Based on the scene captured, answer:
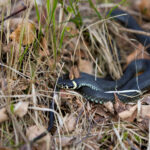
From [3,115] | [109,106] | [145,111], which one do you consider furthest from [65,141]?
[145,111]

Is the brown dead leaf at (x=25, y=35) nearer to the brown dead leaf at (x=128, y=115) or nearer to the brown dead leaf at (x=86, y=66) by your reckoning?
the brown dead leaf at (x=86, y=66)

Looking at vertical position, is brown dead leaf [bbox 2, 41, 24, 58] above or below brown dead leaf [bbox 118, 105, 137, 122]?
above

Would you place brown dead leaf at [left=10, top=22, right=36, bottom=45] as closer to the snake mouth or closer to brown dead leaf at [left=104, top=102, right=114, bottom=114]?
the snake mouth

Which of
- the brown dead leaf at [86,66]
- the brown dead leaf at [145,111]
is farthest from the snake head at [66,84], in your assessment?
the brown dead leaf at [145,111]

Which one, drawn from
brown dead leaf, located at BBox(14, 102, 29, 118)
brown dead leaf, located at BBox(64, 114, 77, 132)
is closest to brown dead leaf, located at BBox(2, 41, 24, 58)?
brown dead leaf, located at BBox(14, 102, 29, 118)

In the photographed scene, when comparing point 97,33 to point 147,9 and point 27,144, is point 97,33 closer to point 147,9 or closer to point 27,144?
point 147,9

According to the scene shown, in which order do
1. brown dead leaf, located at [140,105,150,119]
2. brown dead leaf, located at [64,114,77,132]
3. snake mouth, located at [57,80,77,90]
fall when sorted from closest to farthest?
brown dead leaf, located at [64,114,77,132] < brown dead leaf, located at [140,105,150,119] < snake mouth, located at [57,80,77,90]
